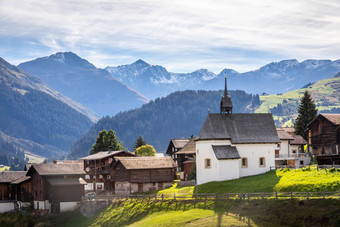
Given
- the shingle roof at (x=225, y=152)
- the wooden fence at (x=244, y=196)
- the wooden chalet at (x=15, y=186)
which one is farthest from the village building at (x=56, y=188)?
the shingle roof at (x=225, y=152)

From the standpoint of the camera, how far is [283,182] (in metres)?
70.3

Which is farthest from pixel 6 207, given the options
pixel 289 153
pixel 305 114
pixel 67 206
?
pixel 305 114

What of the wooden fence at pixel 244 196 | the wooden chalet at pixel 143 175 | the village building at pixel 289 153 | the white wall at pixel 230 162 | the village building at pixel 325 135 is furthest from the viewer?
the wooden chalet at pixel 143 175

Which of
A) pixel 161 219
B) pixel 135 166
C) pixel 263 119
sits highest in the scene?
pixel 263 119

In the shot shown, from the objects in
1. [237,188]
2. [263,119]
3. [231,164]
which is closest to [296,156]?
[263,119]

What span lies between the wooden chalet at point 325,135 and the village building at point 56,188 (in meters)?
40.4

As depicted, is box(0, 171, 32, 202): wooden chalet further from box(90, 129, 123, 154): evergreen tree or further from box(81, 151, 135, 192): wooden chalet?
box(90, 129, 123, 154): evergreen tree

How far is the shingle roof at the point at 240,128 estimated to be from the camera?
85.7 meters

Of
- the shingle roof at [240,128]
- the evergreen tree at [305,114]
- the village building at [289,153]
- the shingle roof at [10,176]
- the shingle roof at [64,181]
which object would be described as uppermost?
the evergreen tree at [305,114]

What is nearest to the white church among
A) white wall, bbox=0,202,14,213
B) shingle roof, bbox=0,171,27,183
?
white wall, bbox=0,202,14,213

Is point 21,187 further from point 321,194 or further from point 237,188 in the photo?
point 321,194

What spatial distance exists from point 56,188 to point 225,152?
98.7ft

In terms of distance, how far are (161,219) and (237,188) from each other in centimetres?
1217

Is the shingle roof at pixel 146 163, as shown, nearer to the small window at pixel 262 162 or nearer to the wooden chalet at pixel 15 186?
the wooden chalet at pixel 15 186
